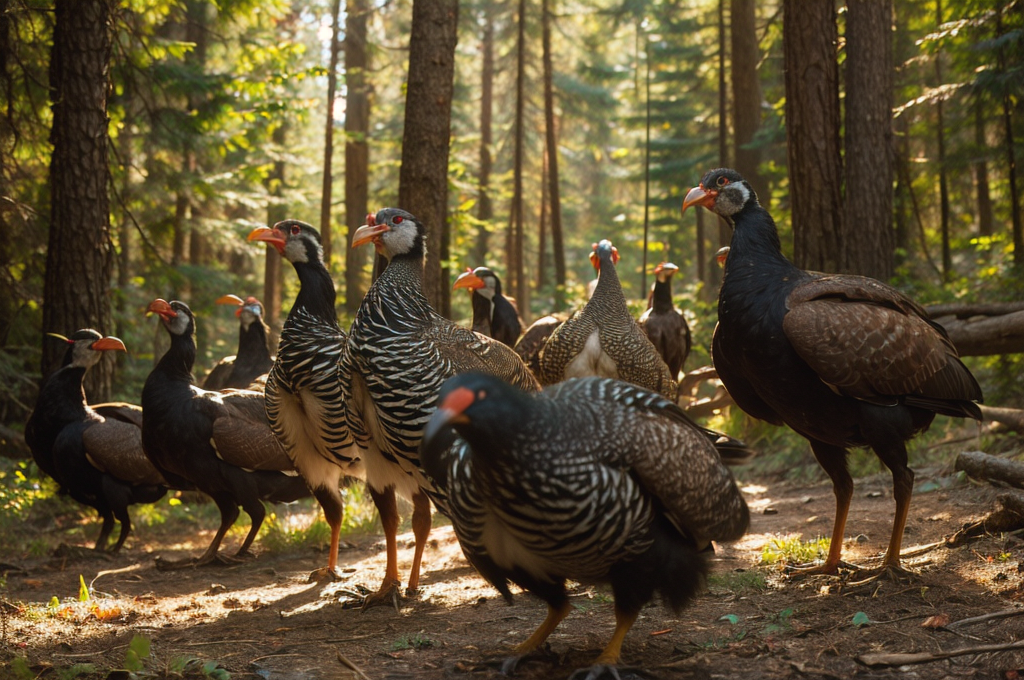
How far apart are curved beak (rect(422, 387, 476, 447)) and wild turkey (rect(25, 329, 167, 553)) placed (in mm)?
6205

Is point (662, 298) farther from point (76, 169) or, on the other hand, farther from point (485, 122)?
point (485, 122)

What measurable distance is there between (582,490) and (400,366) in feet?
6.11

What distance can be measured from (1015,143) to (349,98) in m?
14.6

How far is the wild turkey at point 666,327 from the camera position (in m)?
11.2

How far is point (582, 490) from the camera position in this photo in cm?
336

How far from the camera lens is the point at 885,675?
11.9 feet

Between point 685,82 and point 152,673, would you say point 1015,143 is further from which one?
point 685,82

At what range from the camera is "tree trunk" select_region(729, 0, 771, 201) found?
16656 millimetres

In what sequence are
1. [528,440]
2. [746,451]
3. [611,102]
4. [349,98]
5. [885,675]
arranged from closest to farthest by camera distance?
Answer: [528,440], [885,675], [746,451], [349,98], [611,102]

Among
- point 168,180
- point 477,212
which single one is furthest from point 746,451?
point 477,212

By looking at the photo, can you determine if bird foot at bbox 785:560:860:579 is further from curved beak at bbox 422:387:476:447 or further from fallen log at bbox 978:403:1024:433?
curved beak at bbox 422:387:476:447

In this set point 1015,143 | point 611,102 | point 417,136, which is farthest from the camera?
point 611,102

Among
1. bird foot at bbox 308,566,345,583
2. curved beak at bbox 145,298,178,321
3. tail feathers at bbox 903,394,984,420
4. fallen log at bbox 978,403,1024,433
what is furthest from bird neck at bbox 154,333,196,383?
fallen log at bbox 978,403,1024,433

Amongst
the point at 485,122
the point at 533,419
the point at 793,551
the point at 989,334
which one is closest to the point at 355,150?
the point at 485,122
